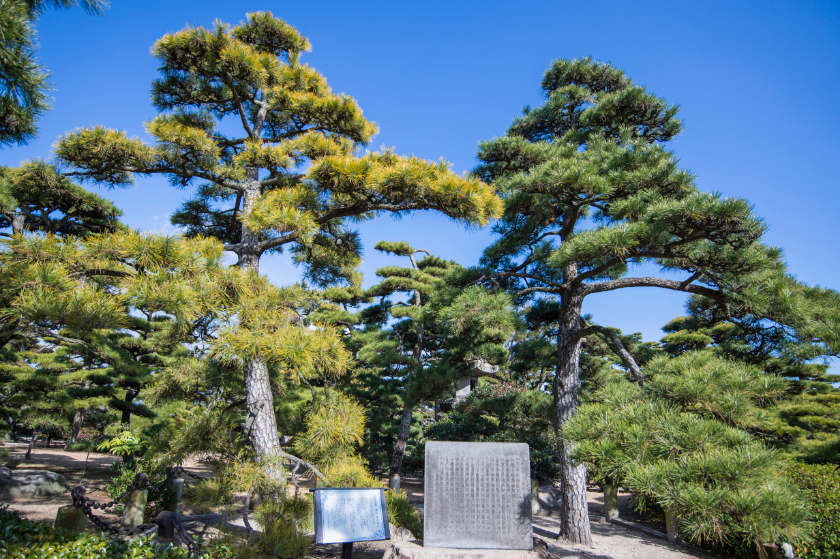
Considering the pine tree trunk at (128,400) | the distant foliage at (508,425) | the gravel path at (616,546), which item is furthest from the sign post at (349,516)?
the pine tree trunk at (128,400)

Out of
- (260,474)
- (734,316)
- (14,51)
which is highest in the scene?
(14,51)

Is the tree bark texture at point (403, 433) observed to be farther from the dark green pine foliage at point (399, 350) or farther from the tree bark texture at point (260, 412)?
the tree bark texture at point (260, 412)

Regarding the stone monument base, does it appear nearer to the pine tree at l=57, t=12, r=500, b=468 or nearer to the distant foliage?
the pine tree at l=57, t=12, r=500, b=468

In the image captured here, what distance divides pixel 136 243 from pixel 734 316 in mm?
5669

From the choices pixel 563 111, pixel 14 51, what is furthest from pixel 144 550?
pixel 563 111

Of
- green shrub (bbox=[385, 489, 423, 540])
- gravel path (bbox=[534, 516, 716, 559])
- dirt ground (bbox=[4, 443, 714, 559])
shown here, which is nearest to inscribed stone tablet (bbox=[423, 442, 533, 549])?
green shrub (bbox=[385, 489, 423, 540])

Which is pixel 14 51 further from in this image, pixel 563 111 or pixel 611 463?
pixel 563 111

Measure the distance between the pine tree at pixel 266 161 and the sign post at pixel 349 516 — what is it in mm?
701

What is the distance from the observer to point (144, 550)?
104 inches

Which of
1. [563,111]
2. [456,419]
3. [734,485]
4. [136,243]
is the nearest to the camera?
[734,485]

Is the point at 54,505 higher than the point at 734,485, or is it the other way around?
the point at 734,485

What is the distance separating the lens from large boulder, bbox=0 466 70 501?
607 cm

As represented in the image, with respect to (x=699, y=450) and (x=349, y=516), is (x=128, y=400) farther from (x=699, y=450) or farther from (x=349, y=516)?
(x=699, y=450)

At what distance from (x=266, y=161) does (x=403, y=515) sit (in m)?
4.10
